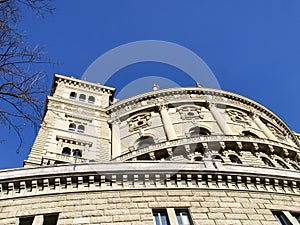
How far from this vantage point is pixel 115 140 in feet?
96.9

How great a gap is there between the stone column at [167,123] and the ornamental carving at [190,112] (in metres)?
1.84

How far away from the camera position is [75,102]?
35969 millimetres

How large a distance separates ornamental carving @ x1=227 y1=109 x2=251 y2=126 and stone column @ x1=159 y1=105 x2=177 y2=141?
748cm

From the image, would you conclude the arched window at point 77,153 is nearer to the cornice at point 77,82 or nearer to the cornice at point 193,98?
the cornice at point 193,98

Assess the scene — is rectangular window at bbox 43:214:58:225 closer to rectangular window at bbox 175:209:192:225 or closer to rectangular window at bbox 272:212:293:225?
rectangular window at bbox 175:209:192:225

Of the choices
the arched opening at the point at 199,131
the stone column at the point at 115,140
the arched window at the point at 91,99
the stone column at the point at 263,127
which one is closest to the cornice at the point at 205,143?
the stone column at the point at 115,140

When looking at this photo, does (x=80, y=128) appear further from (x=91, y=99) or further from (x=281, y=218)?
(x=281, y=218)

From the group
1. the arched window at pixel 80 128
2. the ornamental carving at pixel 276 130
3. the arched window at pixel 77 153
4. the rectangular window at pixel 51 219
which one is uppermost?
the arched window at pixel 80 128

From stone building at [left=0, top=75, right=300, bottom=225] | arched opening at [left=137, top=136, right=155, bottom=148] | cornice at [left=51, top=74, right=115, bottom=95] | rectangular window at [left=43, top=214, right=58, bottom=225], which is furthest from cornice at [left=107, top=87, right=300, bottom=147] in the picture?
rectangular window at [left=43, top=214, right=58, bottom=225]

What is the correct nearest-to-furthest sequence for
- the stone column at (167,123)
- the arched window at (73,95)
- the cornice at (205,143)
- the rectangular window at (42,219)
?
the rectangular window at (42,219) → the cornice at (205,143) → the stone column at (167,123) → the arched window at (73,95)

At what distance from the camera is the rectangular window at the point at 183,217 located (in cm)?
1208

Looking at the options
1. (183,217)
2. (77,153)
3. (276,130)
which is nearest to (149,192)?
(183,217)

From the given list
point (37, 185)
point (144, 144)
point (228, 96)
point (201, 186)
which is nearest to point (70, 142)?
point (144, 144)

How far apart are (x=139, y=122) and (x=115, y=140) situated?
13.6 feet
